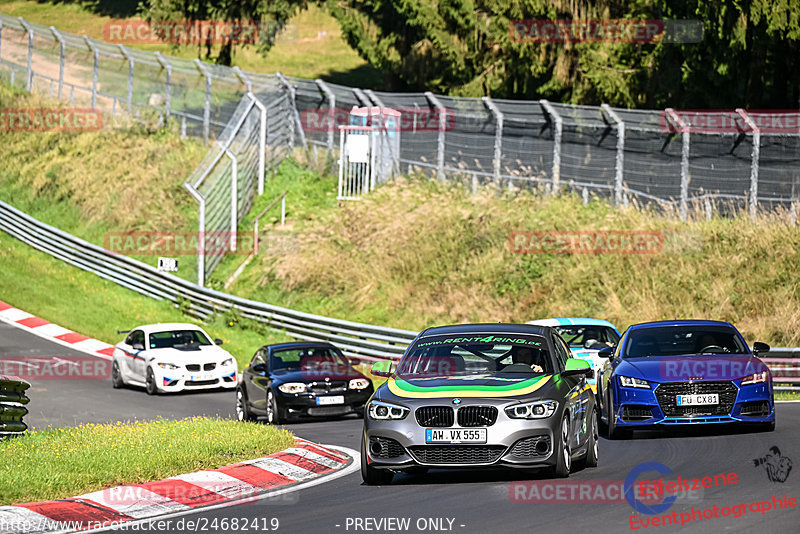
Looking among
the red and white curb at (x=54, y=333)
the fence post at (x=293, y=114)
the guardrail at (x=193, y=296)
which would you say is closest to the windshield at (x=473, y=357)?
the guardrail at (x=193, y=296)

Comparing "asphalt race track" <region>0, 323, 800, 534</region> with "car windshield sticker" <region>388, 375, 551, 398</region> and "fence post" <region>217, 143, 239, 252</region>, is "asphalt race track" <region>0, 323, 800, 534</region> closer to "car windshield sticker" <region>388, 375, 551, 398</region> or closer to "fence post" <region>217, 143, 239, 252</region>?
"car windshield sticker" <region>388, 375, 551, 398</region>

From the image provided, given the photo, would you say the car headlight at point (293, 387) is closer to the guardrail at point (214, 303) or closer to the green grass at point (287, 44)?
the guardrail at point (214, 303)

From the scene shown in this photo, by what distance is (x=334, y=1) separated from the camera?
54156mm

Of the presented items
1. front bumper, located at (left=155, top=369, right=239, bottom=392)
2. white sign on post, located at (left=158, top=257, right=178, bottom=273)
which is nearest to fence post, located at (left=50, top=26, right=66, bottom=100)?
white sign on post, located at (left=158, top=257, right=178, bottom=273)

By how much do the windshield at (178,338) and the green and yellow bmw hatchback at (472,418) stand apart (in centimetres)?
1541

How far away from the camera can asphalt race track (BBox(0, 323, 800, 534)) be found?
9.16m

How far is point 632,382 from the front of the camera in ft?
49.5

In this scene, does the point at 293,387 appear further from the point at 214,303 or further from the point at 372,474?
the point at 214,303

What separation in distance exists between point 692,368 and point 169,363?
13080mm

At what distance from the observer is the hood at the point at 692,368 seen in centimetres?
1490

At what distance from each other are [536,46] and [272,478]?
101 ft

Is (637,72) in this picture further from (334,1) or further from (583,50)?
(334,1)

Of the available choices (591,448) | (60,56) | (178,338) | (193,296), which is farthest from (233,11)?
(591,448)

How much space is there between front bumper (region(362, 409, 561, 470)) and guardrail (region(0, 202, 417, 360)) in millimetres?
15250
